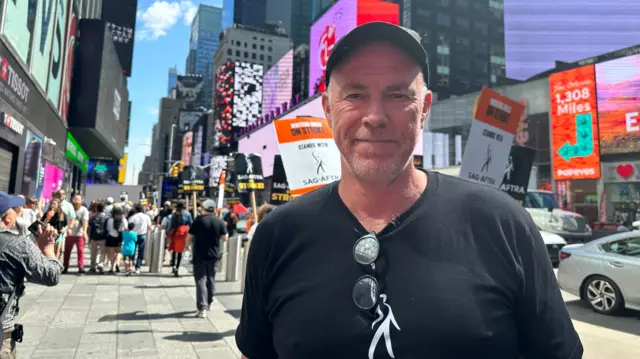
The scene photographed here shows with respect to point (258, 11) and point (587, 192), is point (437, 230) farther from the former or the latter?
point (258, 11)

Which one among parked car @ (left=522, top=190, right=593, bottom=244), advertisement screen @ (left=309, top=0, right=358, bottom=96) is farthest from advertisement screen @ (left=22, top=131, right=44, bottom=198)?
advertisement screen @ (left=309, top=0, right=358, bottom=96)

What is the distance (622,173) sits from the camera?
87.0 ft

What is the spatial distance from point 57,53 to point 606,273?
77.6 feet

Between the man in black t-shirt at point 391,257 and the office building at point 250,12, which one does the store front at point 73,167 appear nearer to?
the man in black t-shirt at point 391,257

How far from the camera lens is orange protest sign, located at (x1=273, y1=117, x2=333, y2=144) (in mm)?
6531

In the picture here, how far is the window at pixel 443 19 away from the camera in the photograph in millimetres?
67500

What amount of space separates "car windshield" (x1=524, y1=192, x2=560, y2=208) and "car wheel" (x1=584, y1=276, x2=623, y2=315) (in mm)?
6651

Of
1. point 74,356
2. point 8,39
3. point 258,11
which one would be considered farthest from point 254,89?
point 74,356

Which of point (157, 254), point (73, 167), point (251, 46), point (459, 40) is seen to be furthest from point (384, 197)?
point (251, 46)

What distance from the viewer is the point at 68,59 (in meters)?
24.2

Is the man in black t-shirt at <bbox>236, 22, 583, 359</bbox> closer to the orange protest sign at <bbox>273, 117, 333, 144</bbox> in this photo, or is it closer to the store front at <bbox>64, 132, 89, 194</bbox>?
the orange protest sign at <bbox>273, 117, 333, 144</bbox>

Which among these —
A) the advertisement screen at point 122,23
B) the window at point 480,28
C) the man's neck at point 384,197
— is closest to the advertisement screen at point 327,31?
the advertisement screen at point 122,23

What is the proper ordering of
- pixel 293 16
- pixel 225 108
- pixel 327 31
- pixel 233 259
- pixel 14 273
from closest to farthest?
pixel 14 273
pixel 233 259
pixel 327 31
pixel 225 108
pixel 293 16

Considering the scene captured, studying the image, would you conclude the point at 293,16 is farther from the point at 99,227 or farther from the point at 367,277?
the point at 367,277
